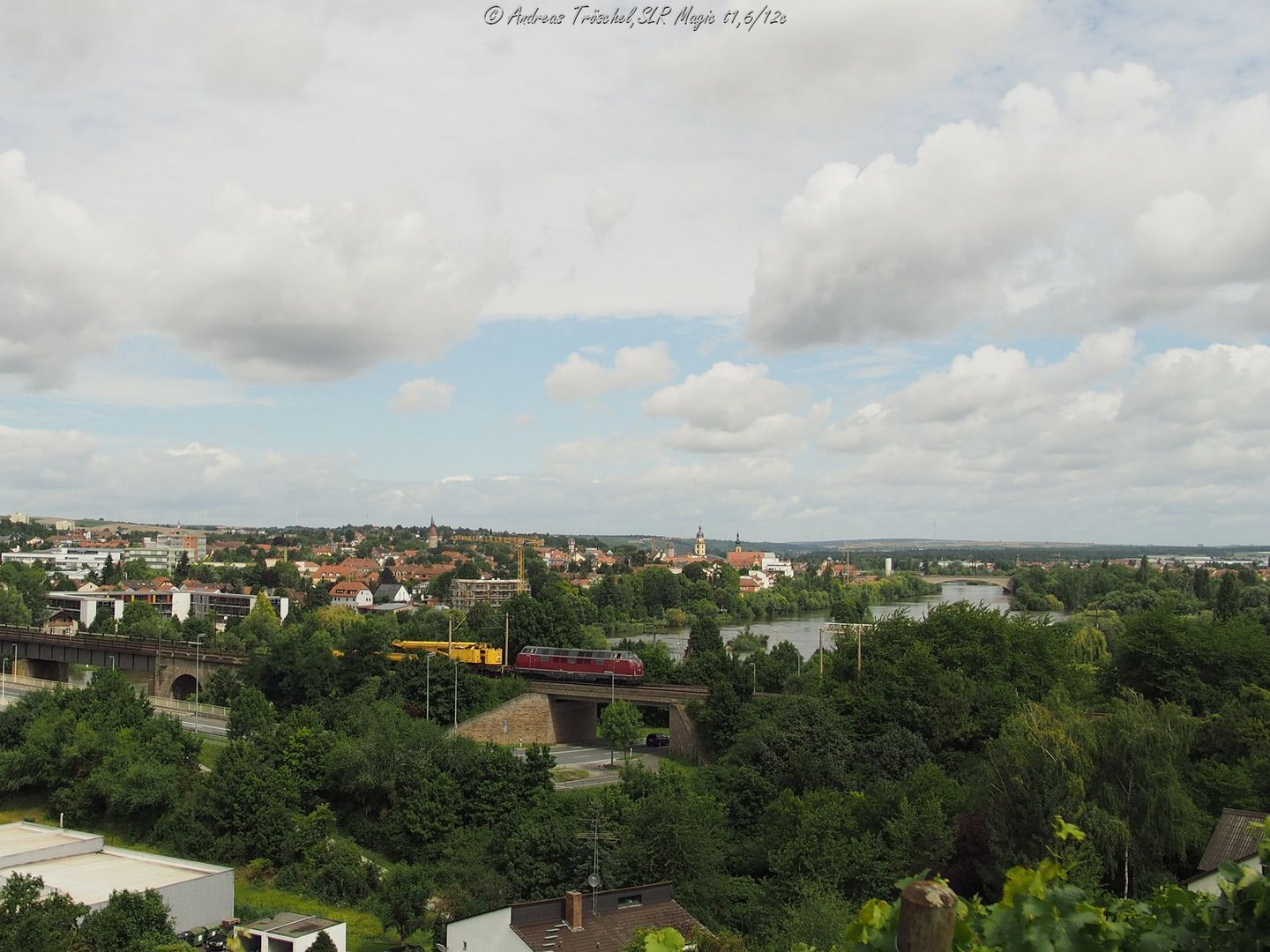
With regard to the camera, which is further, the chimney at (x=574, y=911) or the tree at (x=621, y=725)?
the tree at (x=621, y=725)

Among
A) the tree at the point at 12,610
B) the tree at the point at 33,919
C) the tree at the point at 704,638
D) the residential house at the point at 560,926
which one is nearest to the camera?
the residential house at the point at 560,926

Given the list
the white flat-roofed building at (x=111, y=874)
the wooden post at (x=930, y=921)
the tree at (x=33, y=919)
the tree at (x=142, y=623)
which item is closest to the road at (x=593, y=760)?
the white flat-roofed building at (x=111, y=874)

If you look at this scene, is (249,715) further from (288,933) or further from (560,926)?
(560,926)

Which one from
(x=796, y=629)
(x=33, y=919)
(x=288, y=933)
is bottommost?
(x=796, y=629)

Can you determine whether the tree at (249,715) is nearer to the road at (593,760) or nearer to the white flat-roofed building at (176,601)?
the road at (593,760)

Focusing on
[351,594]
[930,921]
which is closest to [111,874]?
[930,921]

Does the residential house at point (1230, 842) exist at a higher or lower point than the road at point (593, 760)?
higher

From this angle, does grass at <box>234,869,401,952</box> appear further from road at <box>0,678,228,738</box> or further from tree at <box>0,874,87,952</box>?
road at <box>0,678,228,738</box>

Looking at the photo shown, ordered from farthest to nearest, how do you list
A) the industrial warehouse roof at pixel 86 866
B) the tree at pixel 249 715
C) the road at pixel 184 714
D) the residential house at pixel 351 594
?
the residential house at pixel 351 594 < the road at pixel 184 714 < the tree at pixel 249 715 < the industrial warehouse roof at pixel 86 866
